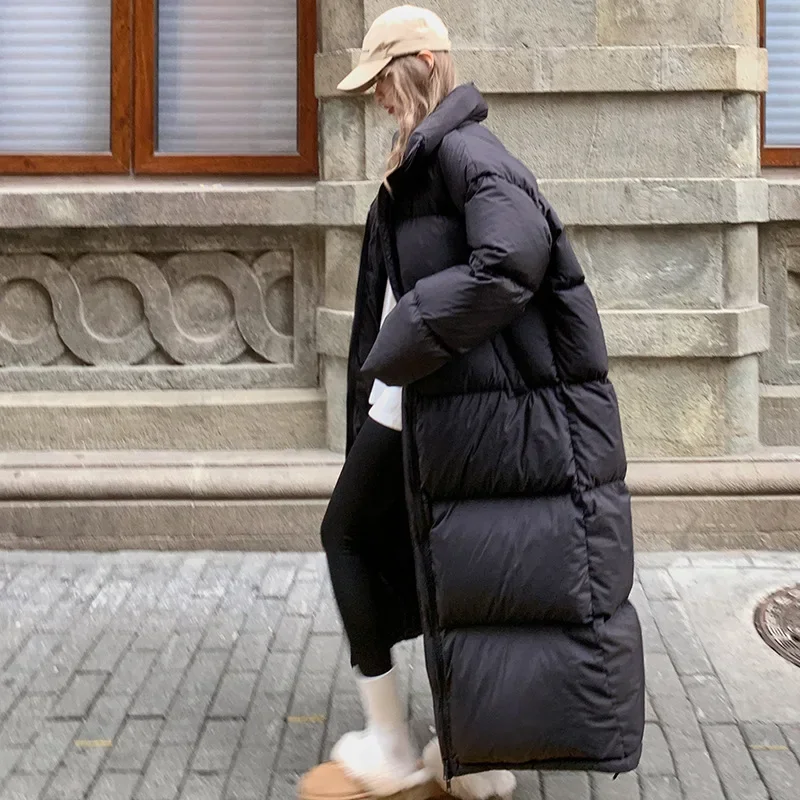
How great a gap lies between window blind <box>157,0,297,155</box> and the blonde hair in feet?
9.98

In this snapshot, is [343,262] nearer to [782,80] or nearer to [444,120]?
[782,80]

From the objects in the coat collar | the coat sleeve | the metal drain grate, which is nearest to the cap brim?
the coat collar

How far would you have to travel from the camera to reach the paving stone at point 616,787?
329cm

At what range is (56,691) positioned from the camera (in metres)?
3.96

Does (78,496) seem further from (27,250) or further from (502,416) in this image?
(502,416)

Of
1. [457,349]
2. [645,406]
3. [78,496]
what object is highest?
[457,349]

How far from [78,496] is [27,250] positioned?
1243 mm

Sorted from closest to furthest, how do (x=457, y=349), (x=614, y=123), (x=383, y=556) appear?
1. (x=457, y=349)
2. (x=383, y=556)
3. (x=614, y=123)

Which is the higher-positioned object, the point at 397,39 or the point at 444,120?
the point at 397,39

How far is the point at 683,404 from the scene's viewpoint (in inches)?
213

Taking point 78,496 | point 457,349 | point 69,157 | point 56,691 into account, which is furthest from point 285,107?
point 457,349

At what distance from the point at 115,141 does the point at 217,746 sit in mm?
3437

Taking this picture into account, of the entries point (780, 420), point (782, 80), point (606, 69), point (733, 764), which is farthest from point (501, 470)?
point (782, 80)

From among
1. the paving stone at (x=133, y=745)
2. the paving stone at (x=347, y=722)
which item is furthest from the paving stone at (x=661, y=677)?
the paving stone at (x=133, y=745)
